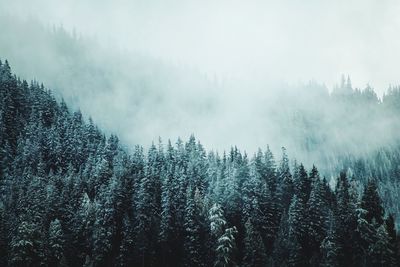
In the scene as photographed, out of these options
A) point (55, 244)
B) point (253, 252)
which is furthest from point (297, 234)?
point (55, 244)

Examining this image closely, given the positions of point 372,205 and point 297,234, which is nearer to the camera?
point 297,234

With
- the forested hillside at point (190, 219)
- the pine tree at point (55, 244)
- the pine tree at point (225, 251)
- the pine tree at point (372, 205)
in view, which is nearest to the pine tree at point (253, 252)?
the forested hillside at point (190, 219)

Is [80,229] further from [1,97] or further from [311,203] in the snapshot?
[1,97]

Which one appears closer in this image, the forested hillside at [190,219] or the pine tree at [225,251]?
the pine tree at [225,251]

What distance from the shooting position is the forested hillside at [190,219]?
67.4 meters

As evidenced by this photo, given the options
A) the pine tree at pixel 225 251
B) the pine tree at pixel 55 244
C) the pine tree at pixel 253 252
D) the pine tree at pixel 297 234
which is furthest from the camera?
the pine tree at pixel 55 244

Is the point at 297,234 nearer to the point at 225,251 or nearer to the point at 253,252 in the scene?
the point at 253,252

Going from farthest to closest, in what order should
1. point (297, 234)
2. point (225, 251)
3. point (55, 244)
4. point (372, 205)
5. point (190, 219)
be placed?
1. point (372, 205)
2. point (190, 219)
3. point (297, 234)
4. point (55, 244)
5. point (225, 251)

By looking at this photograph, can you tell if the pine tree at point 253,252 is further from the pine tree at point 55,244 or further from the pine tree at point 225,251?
the pine tree at point 55,244

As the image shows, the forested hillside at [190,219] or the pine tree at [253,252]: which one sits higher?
the forested hillside at [190,219]

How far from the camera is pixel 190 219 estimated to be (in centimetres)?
7331

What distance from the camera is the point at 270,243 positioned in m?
77.4

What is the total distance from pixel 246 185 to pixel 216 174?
1512cm

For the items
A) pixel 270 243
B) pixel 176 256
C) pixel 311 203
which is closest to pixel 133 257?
pixel 176 256
